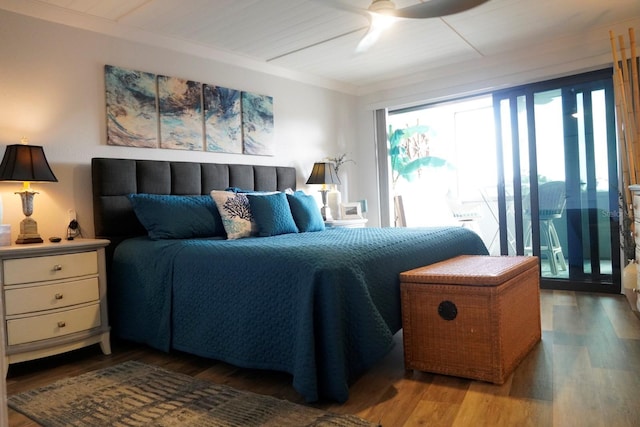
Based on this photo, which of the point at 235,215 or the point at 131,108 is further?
the point at 131,108

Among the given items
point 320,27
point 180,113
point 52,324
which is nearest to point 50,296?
point 52,324

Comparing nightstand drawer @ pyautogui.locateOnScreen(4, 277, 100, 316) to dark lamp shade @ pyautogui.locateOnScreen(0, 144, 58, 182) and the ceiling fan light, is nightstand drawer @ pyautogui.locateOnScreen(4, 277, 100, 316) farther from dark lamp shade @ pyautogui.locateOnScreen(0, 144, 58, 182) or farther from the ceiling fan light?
the ceiling fan light

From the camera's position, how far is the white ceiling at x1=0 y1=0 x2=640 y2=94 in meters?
2.94

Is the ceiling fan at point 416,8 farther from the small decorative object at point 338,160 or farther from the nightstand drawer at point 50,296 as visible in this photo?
the small decorative object at point 338,160

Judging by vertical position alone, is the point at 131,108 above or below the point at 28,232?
above

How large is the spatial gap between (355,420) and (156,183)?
228 cm

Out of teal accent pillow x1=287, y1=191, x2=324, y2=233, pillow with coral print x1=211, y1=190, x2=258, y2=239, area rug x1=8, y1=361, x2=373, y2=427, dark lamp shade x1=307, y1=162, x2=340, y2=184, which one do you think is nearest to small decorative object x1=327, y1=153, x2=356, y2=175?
dark lamp shade x1=307, y1=162, x2=340, y2=184

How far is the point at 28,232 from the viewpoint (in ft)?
8.46

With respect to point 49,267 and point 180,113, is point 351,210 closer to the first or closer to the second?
point 180,113

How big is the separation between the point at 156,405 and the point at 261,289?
65cm

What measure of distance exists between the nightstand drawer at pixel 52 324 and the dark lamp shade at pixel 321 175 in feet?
7.68

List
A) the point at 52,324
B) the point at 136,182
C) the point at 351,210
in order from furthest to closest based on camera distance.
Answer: the point at 351,210 < the point at 136,182 < the point at 52,324

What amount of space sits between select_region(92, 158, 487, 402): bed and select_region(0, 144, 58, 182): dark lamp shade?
15.2 inches

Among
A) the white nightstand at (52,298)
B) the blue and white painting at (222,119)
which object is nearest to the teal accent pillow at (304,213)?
the blue and white painting at (222,119)
